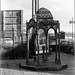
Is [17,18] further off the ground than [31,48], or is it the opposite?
[17,18]

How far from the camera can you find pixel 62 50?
19125 mm

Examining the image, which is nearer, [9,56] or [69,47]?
[9,56]

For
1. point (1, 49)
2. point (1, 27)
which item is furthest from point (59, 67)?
point (1, 27)

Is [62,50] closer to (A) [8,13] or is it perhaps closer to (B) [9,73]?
(B) [9,73]

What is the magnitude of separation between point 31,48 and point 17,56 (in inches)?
46.8

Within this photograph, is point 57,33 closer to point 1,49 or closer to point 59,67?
point 59,67

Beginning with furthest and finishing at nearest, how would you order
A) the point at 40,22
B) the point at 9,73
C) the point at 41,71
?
the point at 40,22, the point at 41,71, the point at 9,73

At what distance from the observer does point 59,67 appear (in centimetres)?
892

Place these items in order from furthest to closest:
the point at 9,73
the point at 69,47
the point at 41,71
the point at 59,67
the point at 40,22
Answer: the point at 69,47
the point at 40,22
the point at 59,67
the point at 41,71
the point at 9,73

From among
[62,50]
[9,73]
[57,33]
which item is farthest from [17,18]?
[9,73]

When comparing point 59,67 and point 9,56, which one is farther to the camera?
point 9,56

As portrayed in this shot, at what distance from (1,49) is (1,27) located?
17440 mm

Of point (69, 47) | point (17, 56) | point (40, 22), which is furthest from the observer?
point (69, 47)

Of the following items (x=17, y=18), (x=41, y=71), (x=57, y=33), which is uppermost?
(x=17, y=18)
